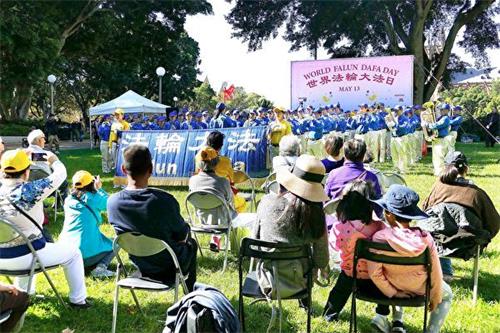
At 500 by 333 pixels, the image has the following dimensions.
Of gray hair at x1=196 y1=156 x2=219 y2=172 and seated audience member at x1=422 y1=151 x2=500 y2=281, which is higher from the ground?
gray hair at x1=196 y1=156 x2=219 y2=172

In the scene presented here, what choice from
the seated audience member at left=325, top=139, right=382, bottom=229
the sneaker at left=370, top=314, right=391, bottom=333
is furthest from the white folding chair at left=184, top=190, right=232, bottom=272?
the sneaker at left=370, top=314, right=391, bottom=333

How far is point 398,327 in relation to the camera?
12.8 feet

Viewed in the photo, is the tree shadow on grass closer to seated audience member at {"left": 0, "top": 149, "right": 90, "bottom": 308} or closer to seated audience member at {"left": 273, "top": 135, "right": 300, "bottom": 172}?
seated audience member at {"left": 273, "top": 135, "right": 300, "bottom": 172}

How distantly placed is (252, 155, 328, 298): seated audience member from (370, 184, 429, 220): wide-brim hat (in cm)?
46

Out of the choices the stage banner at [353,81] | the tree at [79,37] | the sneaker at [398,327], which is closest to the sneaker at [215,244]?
the sneaker at [398,327]

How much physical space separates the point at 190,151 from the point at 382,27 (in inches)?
852

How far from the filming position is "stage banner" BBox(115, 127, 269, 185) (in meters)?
11.0

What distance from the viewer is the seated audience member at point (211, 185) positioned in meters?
5.55

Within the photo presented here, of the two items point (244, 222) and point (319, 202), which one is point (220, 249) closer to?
point (244, 222)

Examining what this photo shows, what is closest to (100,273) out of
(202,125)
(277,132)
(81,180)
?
(81,180)

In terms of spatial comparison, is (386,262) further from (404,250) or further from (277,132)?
(277,132)

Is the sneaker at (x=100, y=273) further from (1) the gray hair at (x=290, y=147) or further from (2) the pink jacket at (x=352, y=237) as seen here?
(2) the pink jacket at (x=352, y=237)

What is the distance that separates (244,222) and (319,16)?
24.5 metres

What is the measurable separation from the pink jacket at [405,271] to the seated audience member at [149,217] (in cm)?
135
